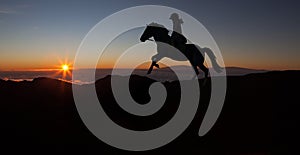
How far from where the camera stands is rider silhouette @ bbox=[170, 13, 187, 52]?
50.6ft

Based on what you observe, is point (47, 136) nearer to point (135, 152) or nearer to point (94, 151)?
point (94, 151)

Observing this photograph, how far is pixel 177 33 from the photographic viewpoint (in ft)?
51.2

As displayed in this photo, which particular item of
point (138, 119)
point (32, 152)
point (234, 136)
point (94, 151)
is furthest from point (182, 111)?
point (32, 152)

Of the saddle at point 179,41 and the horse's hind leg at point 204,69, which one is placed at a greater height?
the saddle at point 179,41

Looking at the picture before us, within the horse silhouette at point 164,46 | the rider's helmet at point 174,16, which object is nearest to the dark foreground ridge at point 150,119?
the horse silhouette at point 164,46

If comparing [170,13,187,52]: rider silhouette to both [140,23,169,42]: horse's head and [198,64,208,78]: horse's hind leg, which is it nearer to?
[140,23,169,42]: horse's head

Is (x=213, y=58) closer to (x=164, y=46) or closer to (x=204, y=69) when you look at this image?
(x=204, y=69)

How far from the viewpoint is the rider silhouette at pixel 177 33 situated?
50.6 ft

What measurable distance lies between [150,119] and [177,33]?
460 centimetres

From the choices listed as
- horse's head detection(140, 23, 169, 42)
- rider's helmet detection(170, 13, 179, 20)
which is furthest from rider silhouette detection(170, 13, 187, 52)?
horse's head detection(140, 23, 169, 42)

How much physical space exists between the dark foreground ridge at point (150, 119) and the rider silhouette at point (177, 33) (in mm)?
2498

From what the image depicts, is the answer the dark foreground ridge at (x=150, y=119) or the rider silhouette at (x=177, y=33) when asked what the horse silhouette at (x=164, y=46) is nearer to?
the rider silhouette at (x=177, y=33)

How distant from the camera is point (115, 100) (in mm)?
15750

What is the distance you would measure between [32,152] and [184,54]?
9.45 m
